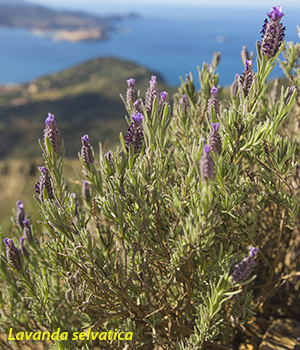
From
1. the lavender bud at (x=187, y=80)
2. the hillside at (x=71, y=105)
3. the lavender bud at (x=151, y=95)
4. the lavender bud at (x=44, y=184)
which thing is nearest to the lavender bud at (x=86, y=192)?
the lavender bud at (x=44, y=184)

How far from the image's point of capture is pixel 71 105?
407ft

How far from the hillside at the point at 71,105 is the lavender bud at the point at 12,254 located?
2995 inches

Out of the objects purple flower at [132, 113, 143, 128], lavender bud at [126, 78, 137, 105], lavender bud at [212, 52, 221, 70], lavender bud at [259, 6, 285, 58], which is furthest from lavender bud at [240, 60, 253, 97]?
lavender bud at [212, 52, 221, 70]

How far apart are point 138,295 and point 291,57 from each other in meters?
2.71

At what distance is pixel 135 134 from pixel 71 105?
5034 inches

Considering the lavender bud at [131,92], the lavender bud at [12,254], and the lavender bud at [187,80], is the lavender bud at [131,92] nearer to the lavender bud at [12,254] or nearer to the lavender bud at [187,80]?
the lavender bud at [187,80]

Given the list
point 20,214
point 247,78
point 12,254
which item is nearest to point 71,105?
point 20,214

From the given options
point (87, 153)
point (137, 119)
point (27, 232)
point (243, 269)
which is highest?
point (137, 119)

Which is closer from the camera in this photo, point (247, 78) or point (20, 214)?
point (247, 78)

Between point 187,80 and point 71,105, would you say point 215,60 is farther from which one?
point 71,105

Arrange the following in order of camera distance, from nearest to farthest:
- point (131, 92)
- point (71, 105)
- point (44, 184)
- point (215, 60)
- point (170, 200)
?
point (170, 200) → point (44, 184) → point (131, 92) → point (215, 60) → point (71, 105)

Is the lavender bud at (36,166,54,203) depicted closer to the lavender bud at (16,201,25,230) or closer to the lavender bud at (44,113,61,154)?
the lavender bud at (44,113,61,154)

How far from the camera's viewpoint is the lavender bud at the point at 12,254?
2.30m

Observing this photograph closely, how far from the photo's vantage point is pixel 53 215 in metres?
2.12
